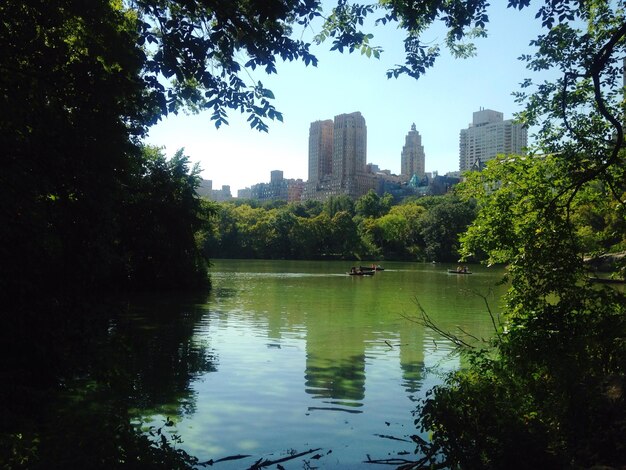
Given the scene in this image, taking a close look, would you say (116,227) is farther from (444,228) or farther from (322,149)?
(322,149)

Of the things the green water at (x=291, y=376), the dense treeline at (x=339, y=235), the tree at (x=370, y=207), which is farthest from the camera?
the tree at (x=370, y=207)

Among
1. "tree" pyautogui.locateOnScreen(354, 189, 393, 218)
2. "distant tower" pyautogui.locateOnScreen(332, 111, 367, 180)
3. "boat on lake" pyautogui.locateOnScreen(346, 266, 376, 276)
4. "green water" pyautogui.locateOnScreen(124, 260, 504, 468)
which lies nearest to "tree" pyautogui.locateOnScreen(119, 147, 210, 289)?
"green water" pyautogui.locateOnScreen(124, 260, 504, 468)

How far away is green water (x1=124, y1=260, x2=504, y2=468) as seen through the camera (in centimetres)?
641

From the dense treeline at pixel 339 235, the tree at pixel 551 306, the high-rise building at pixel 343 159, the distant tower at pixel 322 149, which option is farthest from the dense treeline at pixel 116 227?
the distant tower at pixel 322 149

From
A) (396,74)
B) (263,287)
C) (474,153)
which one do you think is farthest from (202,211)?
(474,153)

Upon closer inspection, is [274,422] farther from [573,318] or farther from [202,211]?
[202,211]

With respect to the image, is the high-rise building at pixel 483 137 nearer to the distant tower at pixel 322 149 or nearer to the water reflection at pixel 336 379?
the distant tower at pixel 322 149

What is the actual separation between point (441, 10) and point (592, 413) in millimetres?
4829

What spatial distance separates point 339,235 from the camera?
86812 mm

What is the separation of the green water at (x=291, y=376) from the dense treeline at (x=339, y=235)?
62700mm

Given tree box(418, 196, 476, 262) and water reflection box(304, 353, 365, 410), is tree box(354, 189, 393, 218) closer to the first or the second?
tree box(418, 196, 476, 262)

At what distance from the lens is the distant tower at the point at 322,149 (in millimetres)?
168750

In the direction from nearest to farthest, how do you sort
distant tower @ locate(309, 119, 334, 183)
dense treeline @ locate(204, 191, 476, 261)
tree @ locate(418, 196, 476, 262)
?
1. tree @ locate(418, 196, 476, 262)
2. dense treeline @ locate(204, 191, 476, 261)
3. distant tower @ locate(309, 119, 334, 183)

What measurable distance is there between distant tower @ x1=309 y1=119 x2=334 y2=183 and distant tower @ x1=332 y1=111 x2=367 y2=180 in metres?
10.1
